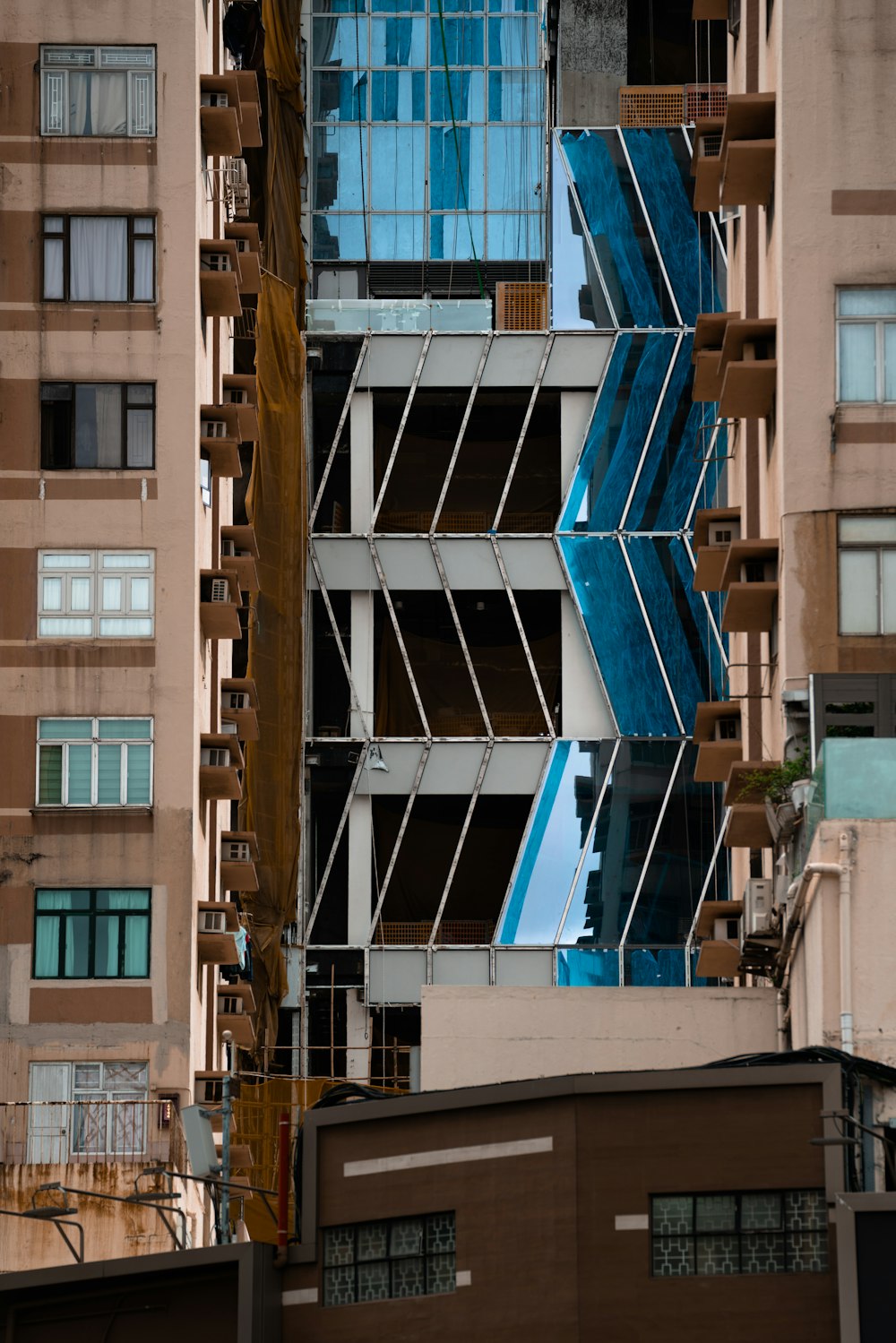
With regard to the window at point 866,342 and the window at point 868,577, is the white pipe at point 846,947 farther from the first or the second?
the window at point 866,342

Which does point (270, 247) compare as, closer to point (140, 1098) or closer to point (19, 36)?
point (19, 36)

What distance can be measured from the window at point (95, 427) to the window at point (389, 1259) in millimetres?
21263

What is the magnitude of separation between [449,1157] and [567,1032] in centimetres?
1177

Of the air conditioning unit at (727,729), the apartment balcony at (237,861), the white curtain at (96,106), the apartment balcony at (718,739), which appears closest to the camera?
the apartment balcony at (718,739)

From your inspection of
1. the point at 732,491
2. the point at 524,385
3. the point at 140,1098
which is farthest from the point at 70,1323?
the point at 524,385

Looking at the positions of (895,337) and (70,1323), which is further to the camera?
(895,337)

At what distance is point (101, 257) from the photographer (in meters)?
53.7

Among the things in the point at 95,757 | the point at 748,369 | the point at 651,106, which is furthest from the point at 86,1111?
the point at 651,106

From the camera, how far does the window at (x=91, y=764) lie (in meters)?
52.0

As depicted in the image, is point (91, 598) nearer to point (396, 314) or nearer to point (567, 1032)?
point (567, 1032)

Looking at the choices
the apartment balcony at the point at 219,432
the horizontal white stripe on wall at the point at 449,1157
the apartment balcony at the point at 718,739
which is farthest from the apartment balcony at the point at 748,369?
the horizontal white stripe on wall at the point at 449,1157

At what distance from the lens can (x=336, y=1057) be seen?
71.5 m

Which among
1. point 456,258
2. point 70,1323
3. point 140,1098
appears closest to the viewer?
point 70,1323

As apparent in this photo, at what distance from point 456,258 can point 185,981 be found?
3127 centimetres
